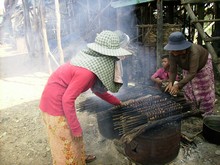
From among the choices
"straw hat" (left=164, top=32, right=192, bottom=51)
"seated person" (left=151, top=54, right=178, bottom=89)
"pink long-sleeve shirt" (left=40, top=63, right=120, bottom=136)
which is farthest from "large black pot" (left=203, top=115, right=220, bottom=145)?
"pink long-sleeve shirt" (left=40, top=63, right=120, bottom=136)

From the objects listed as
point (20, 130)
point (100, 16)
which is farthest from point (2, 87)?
point (100, 16)

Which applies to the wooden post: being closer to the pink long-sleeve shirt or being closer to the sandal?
the sandal

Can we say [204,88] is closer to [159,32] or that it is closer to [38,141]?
[159,32]

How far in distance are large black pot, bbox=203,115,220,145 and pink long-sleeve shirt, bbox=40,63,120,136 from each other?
2.72 metres

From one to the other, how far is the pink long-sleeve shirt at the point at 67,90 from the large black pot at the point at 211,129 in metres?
2.72

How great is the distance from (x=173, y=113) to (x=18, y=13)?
A: 73.6 feet

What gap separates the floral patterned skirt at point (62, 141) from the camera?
3.05m

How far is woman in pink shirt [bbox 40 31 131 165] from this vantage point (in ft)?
8.81

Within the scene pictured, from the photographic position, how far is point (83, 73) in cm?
267

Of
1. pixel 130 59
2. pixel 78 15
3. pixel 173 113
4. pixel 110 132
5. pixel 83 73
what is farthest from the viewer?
pixel 78 15

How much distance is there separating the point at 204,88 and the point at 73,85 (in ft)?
10.7

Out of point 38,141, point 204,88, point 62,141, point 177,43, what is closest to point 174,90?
point 177,43

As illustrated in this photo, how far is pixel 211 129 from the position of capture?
435cm

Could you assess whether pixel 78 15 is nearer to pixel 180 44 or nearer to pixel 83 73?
pixel 180 44
